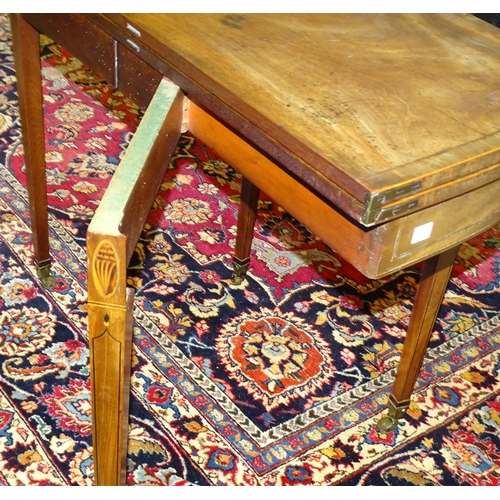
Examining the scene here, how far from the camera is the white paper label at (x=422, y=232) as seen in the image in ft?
3.52

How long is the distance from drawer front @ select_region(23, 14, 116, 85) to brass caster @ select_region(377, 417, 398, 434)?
0.91 m

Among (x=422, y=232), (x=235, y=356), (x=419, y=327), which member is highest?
(x=422, y=232)

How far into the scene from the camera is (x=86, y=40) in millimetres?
1485

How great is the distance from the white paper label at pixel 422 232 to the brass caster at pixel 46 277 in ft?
3.88

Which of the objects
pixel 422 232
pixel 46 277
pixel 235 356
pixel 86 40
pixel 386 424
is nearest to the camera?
pixel 422 232

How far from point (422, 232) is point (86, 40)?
0.78 meters

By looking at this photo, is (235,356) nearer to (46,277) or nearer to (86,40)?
(46,277)

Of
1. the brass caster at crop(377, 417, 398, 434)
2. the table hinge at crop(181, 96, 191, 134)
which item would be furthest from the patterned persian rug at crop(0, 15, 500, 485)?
the table hinge at crop(181, 96, 191, 134)

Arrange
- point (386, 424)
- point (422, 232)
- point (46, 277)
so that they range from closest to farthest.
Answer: point (422, 232) → point (386, 424) → point (46, 277)

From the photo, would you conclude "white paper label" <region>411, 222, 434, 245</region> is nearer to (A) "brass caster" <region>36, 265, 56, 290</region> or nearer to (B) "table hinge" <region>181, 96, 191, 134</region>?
(B) "table hinge" <region>181, 96, 191, 134</region>

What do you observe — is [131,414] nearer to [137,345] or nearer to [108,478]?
[137,345]

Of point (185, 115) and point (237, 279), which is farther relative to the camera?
point (237, 279)

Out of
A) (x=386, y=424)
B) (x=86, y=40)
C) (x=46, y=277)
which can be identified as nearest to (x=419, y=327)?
(x=386, y=424)

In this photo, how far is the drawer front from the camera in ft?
4.72
